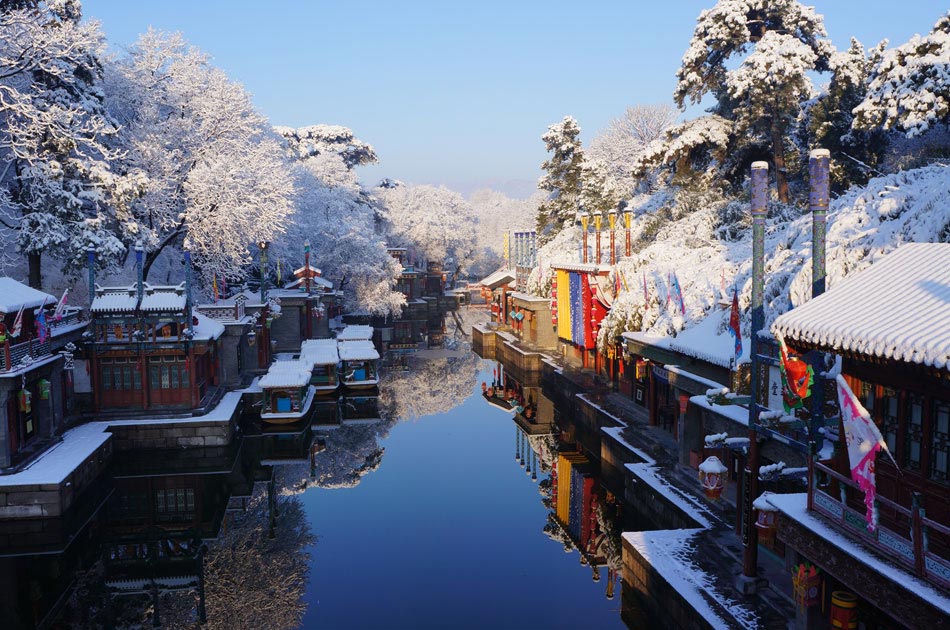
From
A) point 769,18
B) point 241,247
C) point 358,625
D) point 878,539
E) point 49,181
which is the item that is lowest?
point 358,625

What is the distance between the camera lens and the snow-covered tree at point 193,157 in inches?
1486

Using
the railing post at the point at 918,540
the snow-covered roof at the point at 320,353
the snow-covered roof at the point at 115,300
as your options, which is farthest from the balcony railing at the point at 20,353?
the railing post at the point at 918,540

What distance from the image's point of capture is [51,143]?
95.3ft

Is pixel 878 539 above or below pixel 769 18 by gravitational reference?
A: below

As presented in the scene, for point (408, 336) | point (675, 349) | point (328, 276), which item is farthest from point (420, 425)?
point (408, 336)

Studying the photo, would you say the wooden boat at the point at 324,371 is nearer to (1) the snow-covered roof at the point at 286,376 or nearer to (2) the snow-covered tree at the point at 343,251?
(1) the snow-covered roof at the point at 286,376

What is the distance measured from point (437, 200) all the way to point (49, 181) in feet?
307

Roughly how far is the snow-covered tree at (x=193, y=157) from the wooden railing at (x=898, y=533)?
109 ft

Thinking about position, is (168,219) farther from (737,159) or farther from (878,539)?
(878,539)

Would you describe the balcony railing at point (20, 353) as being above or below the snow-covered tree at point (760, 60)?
below

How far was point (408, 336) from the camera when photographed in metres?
67.2

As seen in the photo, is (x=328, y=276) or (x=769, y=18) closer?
(x=769, y=18)

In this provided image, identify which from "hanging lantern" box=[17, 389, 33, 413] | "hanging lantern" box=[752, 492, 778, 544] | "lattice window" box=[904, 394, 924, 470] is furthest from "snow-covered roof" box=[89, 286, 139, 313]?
"lattice window" box=[904, 394, 924, 470]

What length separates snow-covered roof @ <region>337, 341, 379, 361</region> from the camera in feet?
141
